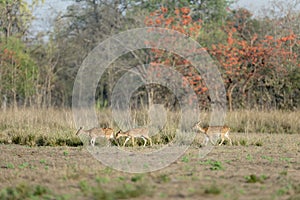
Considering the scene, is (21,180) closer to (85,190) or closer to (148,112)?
(85,190)

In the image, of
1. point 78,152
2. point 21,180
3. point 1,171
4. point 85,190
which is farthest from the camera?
point 78,152

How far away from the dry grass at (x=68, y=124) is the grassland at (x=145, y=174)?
0.13ft

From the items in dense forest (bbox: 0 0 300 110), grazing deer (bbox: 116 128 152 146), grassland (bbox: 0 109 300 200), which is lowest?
grassland (bbox: 0 109 300 200)

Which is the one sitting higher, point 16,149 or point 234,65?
point 234,65

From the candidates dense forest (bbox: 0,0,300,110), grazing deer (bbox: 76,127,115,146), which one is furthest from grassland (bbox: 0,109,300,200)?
dense forest (bbox: 0,0,300,110)

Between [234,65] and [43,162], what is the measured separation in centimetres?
1577

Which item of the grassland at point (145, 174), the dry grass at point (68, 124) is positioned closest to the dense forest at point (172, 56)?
the dry grass at point (68, 124)

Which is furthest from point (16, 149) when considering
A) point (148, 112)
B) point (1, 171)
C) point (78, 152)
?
point (148, 112)

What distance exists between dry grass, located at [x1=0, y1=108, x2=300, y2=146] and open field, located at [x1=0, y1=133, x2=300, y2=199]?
2.20 m

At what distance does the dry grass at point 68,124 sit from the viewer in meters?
15.3

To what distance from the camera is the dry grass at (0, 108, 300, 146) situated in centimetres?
1534

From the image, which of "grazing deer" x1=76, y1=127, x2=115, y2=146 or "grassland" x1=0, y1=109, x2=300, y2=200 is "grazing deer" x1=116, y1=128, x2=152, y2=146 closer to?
"grazing deer" x1=76, y1=127, x2=115, y2=146

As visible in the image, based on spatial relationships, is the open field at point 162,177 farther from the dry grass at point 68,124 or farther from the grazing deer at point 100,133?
the dry grass at point 68,124

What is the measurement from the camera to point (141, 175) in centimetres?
896
